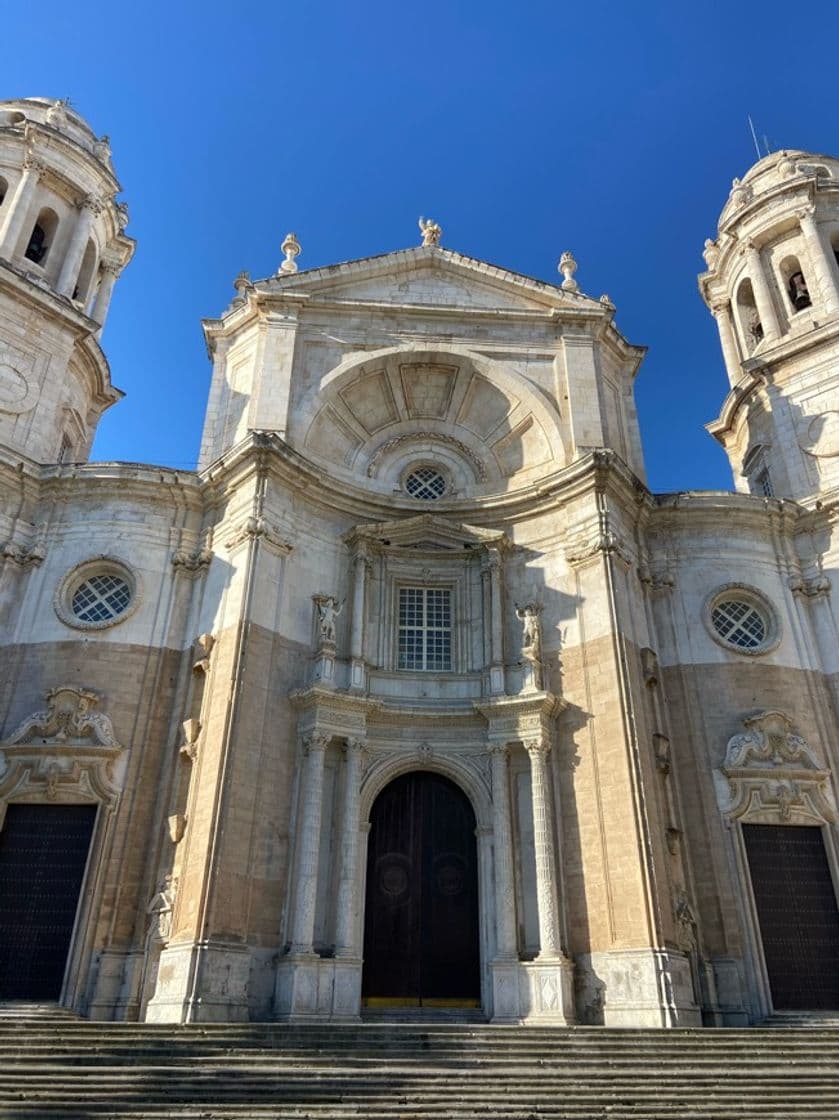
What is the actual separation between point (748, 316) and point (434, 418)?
1336 centimetres

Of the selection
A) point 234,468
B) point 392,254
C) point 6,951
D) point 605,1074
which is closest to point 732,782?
point 605,1074

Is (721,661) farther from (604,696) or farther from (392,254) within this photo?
(392,254)

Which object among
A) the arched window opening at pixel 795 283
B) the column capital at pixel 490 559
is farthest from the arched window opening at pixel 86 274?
the arched window opening at pixel 795 283

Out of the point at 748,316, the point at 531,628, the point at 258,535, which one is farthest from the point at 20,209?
the point at 748,316

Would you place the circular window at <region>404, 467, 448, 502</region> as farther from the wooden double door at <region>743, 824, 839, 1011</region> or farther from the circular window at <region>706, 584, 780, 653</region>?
the wooden double door at <region>743, 824, 839, 1011</region>

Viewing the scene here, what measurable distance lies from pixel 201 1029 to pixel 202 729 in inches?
248

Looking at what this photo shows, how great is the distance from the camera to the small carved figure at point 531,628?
20.1 meters

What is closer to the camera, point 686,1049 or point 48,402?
point 686,1049

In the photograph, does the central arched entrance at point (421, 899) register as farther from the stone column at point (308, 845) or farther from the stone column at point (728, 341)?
the stone column at point (728, 341)

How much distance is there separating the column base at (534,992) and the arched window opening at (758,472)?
51.2ft

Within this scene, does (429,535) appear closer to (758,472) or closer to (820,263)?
(758,472)

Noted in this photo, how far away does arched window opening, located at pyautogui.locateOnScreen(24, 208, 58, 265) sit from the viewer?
91.5 ft

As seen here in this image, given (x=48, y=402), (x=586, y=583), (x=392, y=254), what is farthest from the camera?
(x=392, y=254)

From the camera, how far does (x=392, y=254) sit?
26.0m
